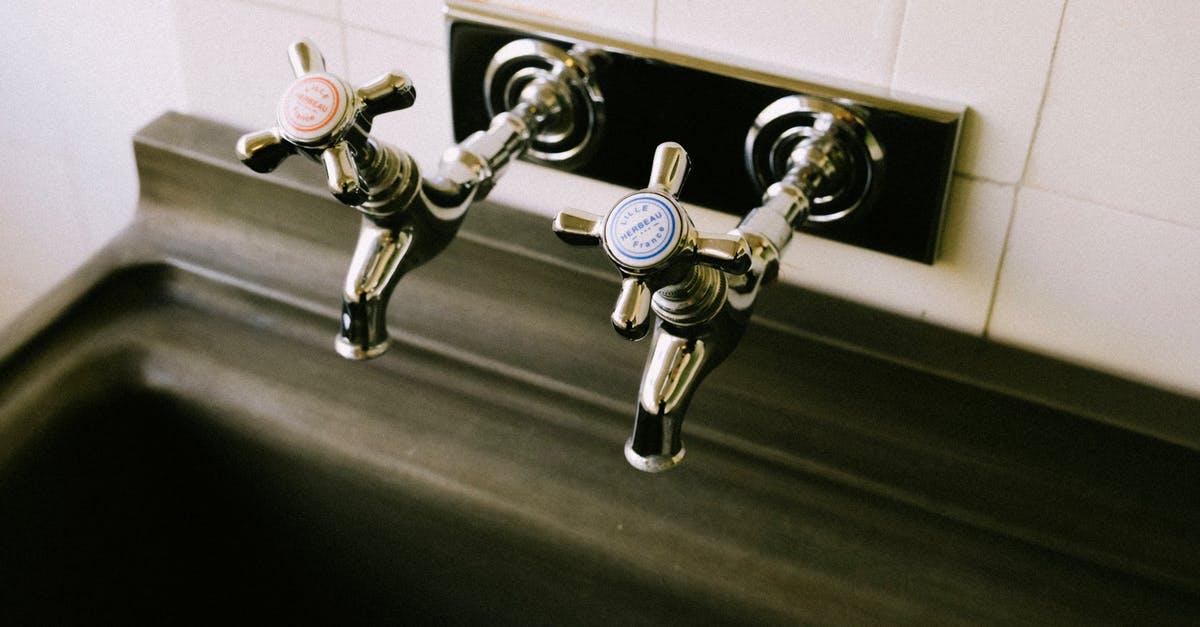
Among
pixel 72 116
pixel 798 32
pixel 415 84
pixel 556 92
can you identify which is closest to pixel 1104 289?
pixel 798 32

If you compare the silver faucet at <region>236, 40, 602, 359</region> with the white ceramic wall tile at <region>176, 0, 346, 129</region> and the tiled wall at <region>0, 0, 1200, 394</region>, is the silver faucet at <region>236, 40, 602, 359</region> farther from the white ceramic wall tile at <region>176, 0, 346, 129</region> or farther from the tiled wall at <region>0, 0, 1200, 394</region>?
the white ceramic wall tile at <region>176, 0, 346, 129</region>

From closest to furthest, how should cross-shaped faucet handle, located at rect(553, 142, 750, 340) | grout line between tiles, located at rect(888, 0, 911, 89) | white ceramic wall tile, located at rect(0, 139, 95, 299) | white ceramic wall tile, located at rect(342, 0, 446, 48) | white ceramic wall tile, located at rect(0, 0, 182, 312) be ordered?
1. cross-shaped faucet handle, located at rect(553, 142, 750, 340)
2. grout line between tiles, located at rect(888, 0, 911, 89)
3. white ceramic wall tile, located at rect(342, 0, 446, 48)
4. white ceramic wall tile, located at rect(0, 0, 182, 312)
5. white ceramic wall tile, located at rect(0, 139, 95, 299)

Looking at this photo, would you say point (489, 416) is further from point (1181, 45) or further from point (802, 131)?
point (1181, 45)

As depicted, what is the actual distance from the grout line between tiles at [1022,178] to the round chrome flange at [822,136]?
7 cm

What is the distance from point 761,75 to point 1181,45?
0.63 feet

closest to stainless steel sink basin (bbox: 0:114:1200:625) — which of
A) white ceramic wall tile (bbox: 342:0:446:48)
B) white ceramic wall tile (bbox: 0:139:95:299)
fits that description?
white ceramic wall tile (bbox: 342:0:446:48)

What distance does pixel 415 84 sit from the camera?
→ 682mm

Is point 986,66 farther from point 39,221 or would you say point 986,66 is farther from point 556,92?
point 39,221

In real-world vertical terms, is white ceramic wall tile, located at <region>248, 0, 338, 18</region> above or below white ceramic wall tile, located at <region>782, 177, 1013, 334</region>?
above

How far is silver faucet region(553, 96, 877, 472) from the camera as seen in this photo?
418 millimetres

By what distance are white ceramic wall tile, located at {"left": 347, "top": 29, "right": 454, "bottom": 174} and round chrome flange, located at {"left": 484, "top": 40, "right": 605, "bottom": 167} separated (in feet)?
0.15

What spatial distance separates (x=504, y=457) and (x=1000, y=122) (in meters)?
0.32

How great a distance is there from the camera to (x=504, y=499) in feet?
1.93

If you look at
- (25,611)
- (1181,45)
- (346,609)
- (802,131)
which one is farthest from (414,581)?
(1181,45)
